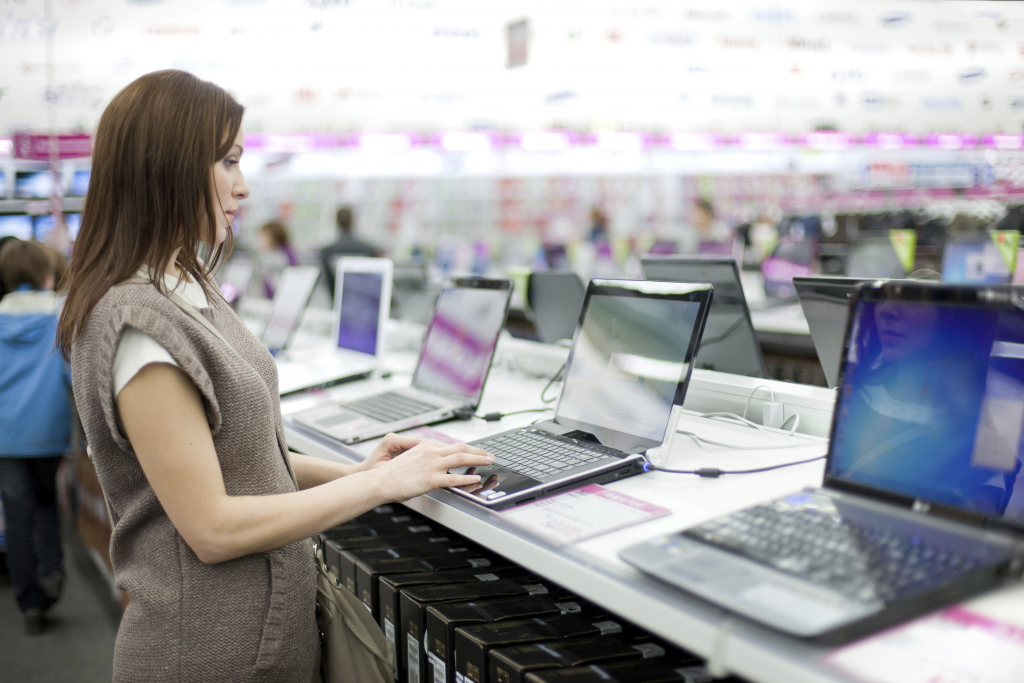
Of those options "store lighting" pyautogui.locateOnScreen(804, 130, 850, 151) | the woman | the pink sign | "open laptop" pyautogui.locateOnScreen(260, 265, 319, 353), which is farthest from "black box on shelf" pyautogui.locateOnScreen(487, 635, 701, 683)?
"store lighting" pyautogui.locateOnScreen(804, 130, 850, 151)

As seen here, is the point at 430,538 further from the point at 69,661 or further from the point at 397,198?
the point at 397,198

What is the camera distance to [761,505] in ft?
3.29

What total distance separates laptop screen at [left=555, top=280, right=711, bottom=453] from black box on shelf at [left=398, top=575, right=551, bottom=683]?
0.36m

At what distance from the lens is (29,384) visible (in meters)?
2.94

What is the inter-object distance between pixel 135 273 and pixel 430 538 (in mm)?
1060

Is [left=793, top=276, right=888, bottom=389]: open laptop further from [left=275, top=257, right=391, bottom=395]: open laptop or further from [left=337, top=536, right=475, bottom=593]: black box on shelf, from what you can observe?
[left=275, top=257, right=391, bottom=395]: open laptop

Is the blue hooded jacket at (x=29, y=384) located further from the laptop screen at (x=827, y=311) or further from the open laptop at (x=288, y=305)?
the laptop screen at (x=827, y=311)

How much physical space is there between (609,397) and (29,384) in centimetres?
256

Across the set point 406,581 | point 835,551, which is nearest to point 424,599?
point 406,581

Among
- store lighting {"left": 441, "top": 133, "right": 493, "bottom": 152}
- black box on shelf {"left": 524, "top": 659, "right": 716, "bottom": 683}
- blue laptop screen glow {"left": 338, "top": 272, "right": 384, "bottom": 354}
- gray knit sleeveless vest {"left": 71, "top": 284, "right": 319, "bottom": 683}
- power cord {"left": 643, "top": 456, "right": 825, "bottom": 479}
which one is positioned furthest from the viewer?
store lighting {"left": 441, "top": 133, "right": 493, "bottom": 152}

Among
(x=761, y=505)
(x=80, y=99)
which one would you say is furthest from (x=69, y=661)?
(x=80, y=99)

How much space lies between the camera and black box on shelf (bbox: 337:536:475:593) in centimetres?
176

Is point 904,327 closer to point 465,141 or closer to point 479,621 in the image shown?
point 479,621

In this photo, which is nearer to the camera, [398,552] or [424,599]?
[424,599]
